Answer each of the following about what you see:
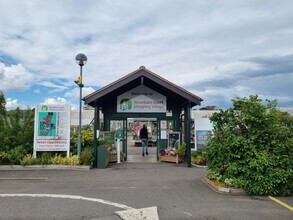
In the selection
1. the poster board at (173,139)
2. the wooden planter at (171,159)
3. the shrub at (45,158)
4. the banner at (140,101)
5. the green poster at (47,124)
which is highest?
the banner at (140,101)

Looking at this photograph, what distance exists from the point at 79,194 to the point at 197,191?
3.18 m

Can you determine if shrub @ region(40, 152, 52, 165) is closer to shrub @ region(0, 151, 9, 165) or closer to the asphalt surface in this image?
the asphalt surface

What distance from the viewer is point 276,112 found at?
8.02 metres

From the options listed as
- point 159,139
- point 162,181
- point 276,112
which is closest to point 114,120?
point 159,139

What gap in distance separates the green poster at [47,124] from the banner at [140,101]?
3578 millimetres

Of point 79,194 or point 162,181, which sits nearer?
point 79,194

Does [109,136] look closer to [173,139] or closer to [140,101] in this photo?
[140,101]

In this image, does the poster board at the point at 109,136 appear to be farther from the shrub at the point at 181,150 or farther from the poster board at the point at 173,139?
the shrub at the point at 181,150

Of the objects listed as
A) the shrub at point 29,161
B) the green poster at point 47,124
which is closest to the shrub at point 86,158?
the green poster at point 47,124

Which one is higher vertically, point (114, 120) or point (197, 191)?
point (114, 120)

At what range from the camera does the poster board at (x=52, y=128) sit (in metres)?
11.9

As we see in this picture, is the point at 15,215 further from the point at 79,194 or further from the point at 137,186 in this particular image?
the point at 137,186

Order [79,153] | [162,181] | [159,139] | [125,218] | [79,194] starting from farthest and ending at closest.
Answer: [159,139], [79,153], [162,181], [79,194], [125,218]

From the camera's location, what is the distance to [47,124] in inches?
474
